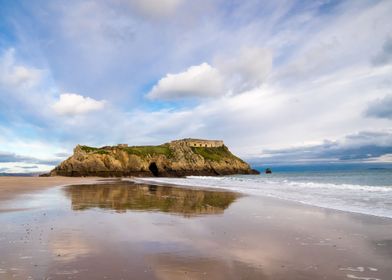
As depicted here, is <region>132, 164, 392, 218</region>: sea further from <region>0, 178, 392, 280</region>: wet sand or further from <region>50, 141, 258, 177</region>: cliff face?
<region>50, 141, 258, 177</region>: cliff face

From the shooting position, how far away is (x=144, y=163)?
315ft

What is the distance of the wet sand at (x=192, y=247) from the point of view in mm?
5641

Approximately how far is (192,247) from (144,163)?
89867 mm

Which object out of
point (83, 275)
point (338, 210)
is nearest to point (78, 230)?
point (83, 275)

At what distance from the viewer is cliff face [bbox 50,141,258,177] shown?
84500mm

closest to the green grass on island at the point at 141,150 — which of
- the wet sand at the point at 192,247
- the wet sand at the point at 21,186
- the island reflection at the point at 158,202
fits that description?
the wet sand at the point at 21,186

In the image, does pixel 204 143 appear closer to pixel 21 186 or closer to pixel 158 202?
pixel 21 186

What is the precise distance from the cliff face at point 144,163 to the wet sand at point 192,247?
7570 centimetres

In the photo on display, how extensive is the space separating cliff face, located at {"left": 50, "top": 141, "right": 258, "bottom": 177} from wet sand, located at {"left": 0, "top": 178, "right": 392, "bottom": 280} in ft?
248

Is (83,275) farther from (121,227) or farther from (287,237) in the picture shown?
(287,237)

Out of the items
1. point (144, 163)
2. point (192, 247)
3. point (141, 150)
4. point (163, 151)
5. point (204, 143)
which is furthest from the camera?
point (204, 143)

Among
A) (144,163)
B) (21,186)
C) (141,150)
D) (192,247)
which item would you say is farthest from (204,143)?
(192,247)

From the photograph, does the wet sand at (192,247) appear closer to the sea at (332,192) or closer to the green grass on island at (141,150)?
the sea at (332,192)

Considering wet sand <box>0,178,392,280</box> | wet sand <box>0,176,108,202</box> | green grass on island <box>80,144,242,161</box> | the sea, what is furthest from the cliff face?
wet sand <box>0,178,392,280</box>
